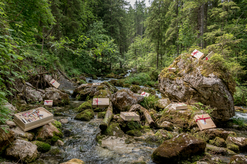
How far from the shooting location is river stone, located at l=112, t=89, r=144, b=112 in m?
6.82

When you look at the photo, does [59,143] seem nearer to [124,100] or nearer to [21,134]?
[21,134]

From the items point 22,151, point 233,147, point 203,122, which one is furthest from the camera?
point 203,122

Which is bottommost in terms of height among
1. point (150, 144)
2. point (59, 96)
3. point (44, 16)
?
point (150, 144)

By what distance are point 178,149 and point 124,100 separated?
3.93 meters

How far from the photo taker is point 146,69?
22922 mm

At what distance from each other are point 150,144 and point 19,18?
19.1 feet

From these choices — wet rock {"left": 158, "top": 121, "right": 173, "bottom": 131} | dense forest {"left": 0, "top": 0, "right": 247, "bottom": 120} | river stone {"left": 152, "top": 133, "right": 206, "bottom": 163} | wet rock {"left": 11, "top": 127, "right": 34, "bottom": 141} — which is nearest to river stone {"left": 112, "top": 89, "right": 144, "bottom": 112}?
wet rock {"left": 158, "top": 121, "right": 173, "bottom": 131}

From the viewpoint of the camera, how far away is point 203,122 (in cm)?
525

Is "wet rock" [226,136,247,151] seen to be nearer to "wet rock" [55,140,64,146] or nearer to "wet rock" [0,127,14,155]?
"wet rock" [55,140,64,146]

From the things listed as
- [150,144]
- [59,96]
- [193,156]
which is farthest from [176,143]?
[59,96]

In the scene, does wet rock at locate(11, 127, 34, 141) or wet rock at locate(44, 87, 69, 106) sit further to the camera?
wet rock at locate(44, 87, 69, 106)

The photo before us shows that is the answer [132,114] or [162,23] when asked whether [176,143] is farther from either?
[162,23]

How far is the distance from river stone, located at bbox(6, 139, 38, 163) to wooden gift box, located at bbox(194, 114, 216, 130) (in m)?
5.74

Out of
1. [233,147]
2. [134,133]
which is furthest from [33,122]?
[233,147]
